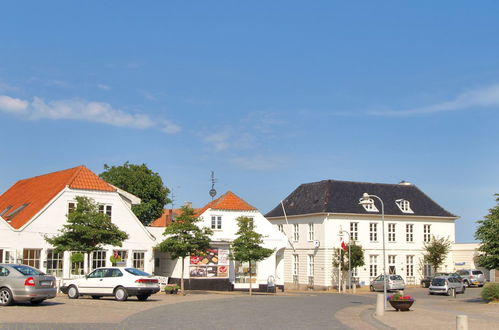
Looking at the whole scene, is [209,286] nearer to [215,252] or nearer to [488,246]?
[215,252]

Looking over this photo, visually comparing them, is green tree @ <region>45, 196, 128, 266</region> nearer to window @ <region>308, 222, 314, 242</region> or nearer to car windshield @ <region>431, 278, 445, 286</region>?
car windshield @ <region>431, 278, 445, 286</region>

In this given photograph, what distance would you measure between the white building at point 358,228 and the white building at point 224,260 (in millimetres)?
8928

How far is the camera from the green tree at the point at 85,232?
3316 cm

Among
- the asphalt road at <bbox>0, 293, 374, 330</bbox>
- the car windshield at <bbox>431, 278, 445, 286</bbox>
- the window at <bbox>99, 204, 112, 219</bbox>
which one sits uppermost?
the window at <bbox>99, 204, 112, 219</bbox>

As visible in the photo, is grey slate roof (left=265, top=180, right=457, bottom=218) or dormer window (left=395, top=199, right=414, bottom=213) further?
dormer window (left=395, top=199, right=414, bottom=213)

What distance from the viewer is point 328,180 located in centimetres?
6278

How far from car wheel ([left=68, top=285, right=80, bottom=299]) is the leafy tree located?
30073mm

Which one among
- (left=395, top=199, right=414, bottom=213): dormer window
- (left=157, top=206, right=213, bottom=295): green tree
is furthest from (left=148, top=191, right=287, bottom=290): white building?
(left=395, top=199, right=414, bottom=213): dormer window

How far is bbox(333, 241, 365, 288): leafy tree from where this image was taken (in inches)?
2152

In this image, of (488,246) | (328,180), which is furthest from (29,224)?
(328,180)

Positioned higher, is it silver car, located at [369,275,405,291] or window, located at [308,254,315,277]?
window, located at [308,254,315,277]

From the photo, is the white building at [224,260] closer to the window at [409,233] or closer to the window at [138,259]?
the window at [138,259]

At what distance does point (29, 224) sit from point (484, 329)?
28149 mm

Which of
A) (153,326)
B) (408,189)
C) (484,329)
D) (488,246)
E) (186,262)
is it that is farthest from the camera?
(408,189)
